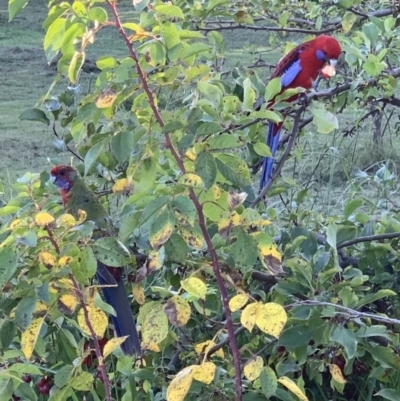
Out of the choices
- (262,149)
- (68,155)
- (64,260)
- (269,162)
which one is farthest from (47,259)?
(68,155)

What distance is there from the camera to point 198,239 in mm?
570

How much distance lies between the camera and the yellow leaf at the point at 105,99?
1.80 feet

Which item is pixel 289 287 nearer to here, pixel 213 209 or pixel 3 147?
pixel 213 209

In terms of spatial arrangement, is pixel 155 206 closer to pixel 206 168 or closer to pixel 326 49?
pixel 206 168

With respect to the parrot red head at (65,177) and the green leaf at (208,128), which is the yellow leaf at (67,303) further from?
the parrot red head at (65,177)

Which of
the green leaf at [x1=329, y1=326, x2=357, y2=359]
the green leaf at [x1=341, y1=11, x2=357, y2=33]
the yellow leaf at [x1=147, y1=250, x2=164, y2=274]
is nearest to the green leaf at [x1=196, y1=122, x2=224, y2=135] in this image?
the yellow leaf at [x1=147, y1=250, x2=164, y2=274]

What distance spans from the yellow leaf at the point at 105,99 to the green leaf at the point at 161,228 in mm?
96

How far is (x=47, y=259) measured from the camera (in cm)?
55

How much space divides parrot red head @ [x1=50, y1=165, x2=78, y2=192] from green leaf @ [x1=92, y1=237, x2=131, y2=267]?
40 centimetres

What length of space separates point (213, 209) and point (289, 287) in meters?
0.20

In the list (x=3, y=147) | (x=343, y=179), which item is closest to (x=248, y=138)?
(x=343, y=179)

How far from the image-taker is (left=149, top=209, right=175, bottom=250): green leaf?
512 millimetres

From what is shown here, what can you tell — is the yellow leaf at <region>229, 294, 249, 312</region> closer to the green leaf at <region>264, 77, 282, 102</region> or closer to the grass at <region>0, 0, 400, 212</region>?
the green leaf at <region>264, 77, 282, 102</region>

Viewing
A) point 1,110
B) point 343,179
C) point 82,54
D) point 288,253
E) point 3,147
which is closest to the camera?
point 82,54
